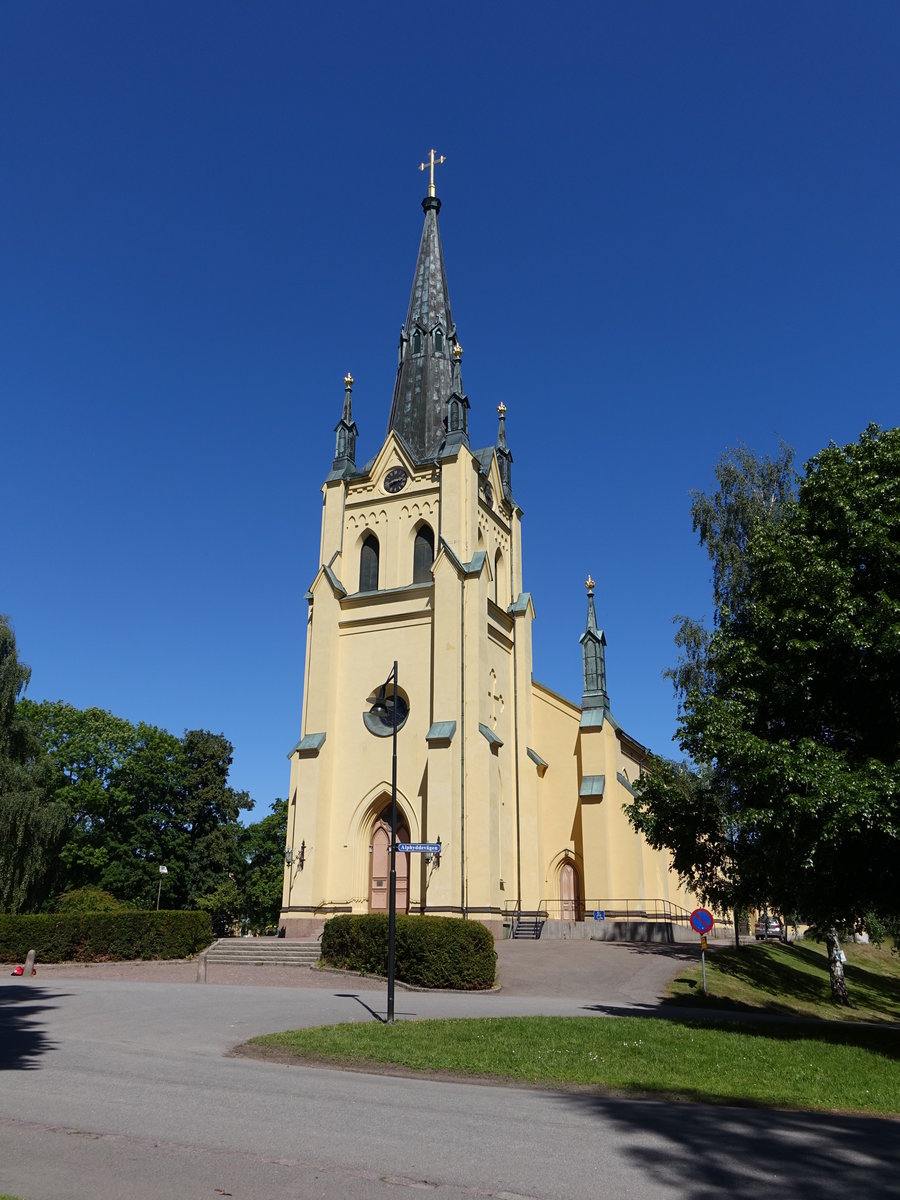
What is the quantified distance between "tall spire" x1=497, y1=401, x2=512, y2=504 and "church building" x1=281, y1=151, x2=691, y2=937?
253 mm

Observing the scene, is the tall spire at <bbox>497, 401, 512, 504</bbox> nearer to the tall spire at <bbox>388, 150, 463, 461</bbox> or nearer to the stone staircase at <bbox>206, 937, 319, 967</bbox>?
the tall spire at <bbox>388, 150, 463, 461</bbox>

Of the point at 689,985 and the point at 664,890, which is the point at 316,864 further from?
the point at 664,890

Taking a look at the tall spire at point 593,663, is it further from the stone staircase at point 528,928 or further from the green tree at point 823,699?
the green tree at point 823,699

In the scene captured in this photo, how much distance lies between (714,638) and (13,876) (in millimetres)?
31407

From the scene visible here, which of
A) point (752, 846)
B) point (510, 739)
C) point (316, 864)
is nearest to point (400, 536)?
point (510, 739)

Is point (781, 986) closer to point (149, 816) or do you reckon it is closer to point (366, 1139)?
point (366, 1139)

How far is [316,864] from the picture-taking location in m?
33.0

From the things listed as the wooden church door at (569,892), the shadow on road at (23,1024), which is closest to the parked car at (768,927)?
the wooden church door at (569,892)

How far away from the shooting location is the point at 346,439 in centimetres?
4050

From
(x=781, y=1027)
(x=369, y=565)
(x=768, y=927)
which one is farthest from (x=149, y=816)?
(x=781, y=1027)

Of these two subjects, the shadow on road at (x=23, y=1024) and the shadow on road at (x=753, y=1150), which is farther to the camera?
the shadow on road at (x=23, y=1024)

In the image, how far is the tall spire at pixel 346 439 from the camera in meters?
39.8

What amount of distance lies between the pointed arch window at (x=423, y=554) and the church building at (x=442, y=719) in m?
0.06

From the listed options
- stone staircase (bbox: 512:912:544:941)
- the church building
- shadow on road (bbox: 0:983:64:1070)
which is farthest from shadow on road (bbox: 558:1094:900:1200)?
stone staircase (bbox: 512:912:544:941)
